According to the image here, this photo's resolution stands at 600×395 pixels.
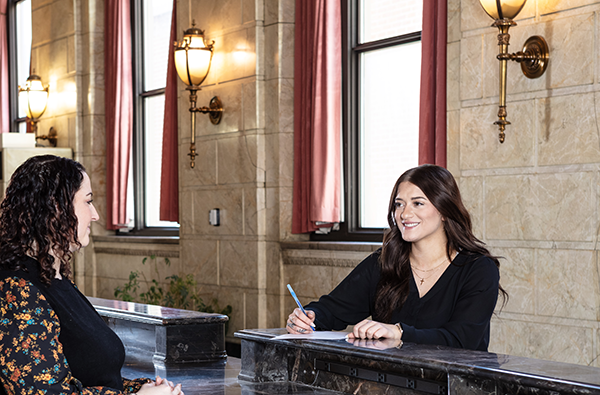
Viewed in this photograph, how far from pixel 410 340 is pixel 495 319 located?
1.85 meters

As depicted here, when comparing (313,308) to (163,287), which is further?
(163,287)

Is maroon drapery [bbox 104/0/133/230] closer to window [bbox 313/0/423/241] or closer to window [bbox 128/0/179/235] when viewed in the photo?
window [bbox 128/0/179/235]

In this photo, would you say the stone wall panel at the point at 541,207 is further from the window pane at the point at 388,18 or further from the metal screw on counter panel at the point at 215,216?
A: the metal screw on counter panel at the point at 215,216

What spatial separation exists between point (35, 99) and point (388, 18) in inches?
202

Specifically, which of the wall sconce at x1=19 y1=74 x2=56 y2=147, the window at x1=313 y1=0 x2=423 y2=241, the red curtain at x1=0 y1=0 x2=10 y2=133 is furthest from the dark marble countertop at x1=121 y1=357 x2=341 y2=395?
the red curtain at x1=0 y1=0 x2=10 y2=133

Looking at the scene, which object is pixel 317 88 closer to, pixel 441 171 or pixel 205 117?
pixel 205 117

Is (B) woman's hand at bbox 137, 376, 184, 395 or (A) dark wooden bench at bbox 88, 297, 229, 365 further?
(A) dark wooden bench at bbox 88, 297, 229, 365

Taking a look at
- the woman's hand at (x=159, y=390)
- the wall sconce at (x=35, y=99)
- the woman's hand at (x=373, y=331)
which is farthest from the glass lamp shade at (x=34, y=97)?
the woman's hand at (x=159, y=390)

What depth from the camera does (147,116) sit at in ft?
27.3

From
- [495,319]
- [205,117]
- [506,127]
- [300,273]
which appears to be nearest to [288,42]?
[205,117]

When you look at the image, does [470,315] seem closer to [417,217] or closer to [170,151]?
[417,217]

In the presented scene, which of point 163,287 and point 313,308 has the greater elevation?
point 313,308

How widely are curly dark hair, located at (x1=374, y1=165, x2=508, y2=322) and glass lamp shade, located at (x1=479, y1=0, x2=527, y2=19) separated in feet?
4.44

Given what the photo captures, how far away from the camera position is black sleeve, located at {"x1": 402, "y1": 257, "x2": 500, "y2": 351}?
Answer: 2684 millimetres
